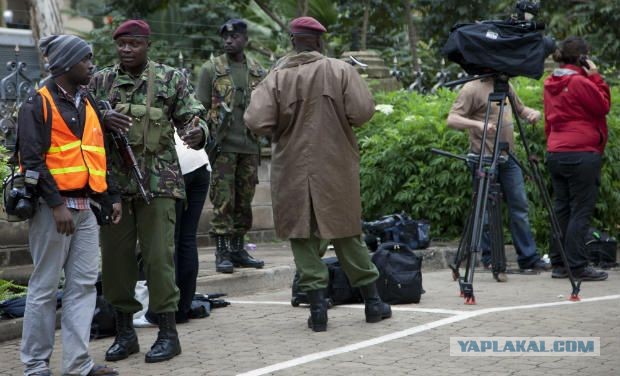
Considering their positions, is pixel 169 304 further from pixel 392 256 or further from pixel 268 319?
pixel 392 256

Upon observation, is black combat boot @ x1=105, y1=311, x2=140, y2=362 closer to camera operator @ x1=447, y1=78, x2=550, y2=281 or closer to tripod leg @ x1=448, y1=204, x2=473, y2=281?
tripod leg @ x1=448, y1=204, x2=473, y2=281

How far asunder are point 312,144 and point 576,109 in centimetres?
351

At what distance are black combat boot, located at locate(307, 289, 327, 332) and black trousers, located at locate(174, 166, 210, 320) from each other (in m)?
0.89

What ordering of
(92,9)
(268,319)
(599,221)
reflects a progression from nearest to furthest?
(268,319), (599,221), (92,9)

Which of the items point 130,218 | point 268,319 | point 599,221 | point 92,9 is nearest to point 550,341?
point 268,319

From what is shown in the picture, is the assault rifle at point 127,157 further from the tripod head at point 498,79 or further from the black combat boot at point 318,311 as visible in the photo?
the tripod head at point 498,79

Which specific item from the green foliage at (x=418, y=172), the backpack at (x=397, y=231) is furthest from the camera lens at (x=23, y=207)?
the green foliage at (x=418, y=172)

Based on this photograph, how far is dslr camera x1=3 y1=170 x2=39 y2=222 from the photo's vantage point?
6.02 m

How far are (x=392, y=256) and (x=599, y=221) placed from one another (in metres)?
4.38

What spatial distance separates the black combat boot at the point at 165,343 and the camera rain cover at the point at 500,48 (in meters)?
3.26

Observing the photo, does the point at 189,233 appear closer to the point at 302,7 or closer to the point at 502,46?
the point at 502,46

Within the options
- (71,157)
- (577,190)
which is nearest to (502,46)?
(577,190)

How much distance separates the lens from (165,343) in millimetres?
6879

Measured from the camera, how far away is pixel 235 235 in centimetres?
985
